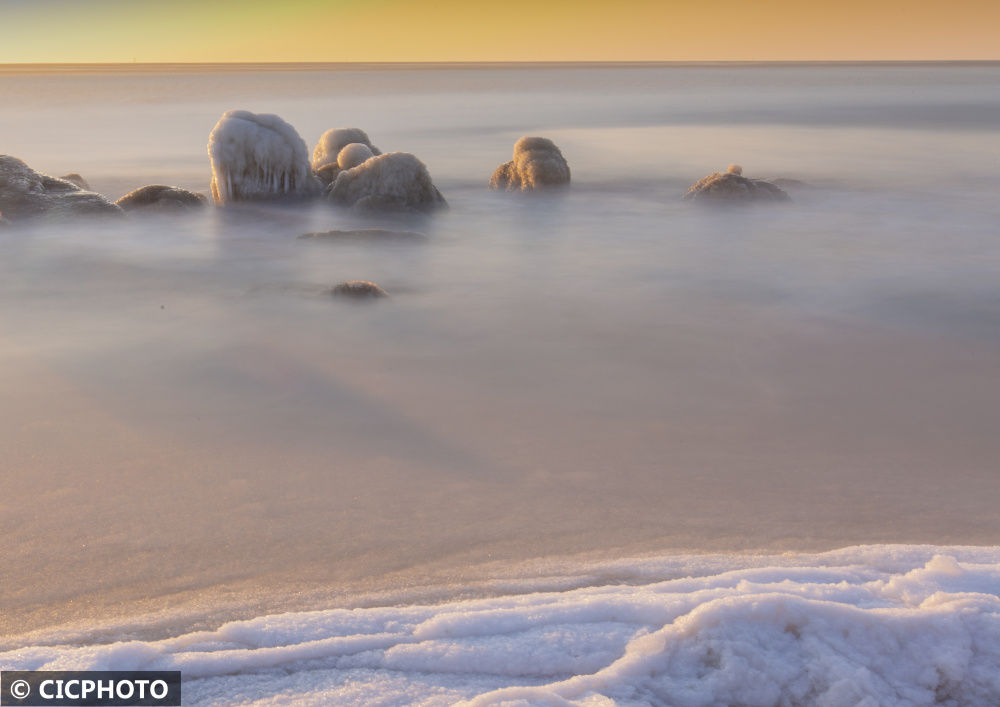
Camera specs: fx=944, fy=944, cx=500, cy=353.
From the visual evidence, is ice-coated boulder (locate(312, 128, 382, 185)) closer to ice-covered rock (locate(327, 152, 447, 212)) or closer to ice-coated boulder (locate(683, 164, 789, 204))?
ice-covered rock (locate(327, 152, 447, 212))

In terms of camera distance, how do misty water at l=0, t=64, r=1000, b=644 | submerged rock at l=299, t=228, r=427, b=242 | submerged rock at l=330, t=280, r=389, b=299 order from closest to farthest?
misty water at l=0, t=64, r=1000, b=644 < submerged rock at l=330, t=280, r=389, b=299 < submerged rock at l=299, t=228, r=427, b=242

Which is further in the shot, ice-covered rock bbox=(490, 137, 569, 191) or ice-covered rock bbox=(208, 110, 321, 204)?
ice-covered rock bbox=(490, 137, 569, 191)

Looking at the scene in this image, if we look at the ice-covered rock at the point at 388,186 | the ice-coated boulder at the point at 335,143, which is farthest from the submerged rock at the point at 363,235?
the ice-coated boulder at the point at 335,143

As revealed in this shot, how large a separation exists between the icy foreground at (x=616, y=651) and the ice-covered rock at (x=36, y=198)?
8292mm

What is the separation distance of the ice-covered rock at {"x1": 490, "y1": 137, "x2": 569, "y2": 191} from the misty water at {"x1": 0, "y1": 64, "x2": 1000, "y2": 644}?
1847 millimetres

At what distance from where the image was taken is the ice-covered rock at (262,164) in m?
10.6

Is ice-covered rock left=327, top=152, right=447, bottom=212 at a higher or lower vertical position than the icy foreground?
higher

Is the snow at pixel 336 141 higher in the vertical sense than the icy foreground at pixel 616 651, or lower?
higher

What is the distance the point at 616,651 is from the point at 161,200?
940 cm

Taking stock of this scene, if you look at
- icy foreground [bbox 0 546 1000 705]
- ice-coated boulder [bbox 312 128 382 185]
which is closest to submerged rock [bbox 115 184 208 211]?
ice-coated boulder [bbox 312 128 382 185]

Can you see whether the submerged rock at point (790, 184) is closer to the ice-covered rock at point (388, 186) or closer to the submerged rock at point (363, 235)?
the ice-covered rock at point (388, 186)

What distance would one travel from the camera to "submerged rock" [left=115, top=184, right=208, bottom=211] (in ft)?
34.2

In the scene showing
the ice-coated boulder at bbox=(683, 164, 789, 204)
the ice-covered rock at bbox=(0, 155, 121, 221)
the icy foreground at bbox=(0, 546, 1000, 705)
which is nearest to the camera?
the icy foreground at bbox=(0, 546, 1000, 705)

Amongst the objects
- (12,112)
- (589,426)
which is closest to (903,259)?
(589,426)
